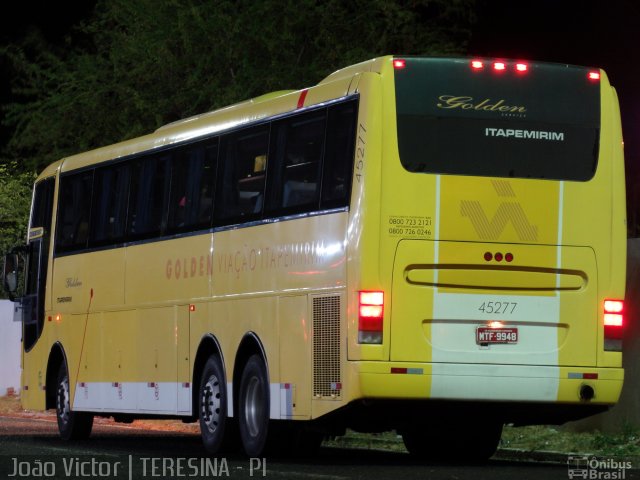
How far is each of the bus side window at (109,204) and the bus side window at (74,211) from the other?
0.91 ft

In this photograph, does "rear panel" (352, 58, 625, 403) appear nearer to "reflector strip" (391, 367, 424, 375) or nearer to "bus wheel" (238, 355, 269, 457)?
"reflector strip" (391, 367, 424, 375)

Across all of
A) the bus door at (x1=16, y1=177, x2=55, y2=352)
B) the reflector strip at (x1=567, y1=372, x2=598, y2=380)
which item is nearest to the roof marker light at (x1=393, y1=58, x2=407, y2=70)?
the reflector strip at (x1=567, y1=372, x2=598, y2=380)

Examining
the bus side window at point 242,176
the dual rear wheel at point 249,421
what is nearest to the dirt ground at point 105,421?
the dual rear wheel at point 249,421

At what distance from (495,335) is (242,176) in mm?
→ 3484

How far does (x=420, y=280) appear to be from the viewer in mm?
15805

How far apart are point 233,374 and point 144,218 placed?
10.6ft

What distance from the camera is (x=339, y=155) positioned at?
16188 millimetres

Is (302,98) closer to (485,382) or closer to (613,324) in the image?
(485,382)

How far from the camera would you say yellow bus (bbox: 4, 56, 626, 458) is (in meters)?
15.8

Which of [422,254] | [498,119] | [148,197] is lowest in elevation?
[422,254]

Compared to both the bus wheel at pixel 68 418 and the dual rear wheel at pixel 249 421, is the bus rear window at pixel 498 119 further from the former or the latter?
the bus wheel at pixel 68 418

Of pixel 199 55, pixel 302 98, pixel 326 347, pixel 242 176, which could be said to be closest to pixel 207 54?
pixel 199 55

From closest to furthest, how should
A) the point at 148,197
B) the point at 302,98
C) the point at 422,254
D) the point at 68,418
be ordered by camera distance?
the point at 422,254
the point at 302,98
the point at 148,197
the point at 68,418

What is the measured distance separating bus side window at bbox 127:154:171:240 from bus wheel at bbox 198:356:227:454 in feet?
7.03
